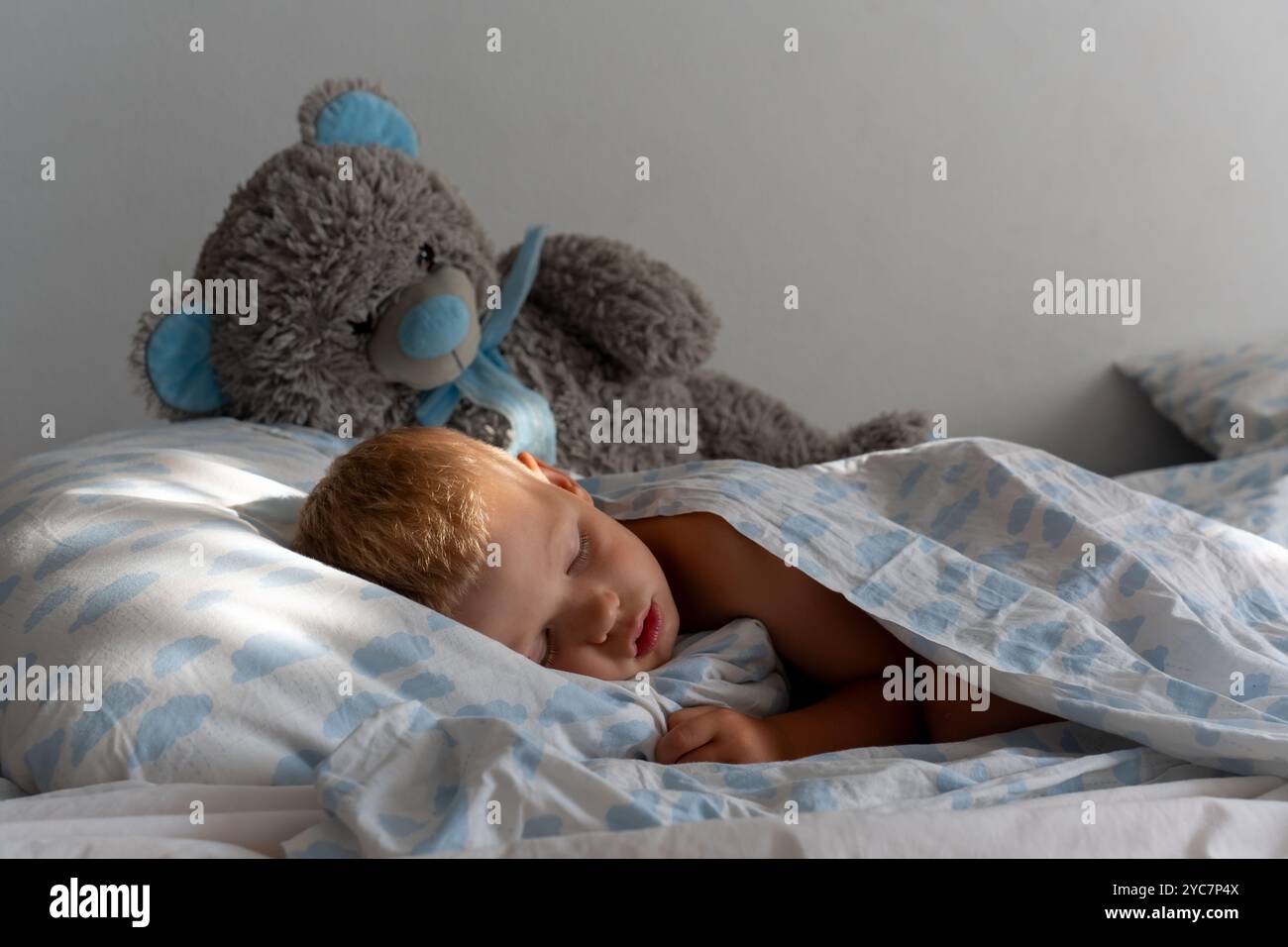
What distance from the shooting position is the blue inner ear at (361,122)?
1.35 m

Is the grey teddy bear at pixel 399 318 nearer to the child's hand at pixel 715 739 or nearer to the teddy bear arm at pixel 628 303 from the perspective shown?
the teddy bear arm at pixel 628 303

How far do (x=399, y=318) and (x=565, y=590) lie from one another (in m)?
0.51

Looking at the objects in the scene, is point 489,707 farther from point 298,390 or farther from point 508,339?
point 508,339

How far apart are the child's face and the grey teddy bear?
0.41 metres

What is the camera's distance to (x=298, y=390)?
1316mm

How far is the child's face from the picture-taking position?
90 centimetres

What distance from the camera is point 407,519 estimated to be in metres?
0.90

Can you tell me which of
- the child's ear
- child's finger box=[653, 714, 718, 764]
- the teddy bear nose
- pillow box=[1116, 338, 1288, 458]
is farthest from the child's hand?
pillow box=[1116, 338, 1288, 458]

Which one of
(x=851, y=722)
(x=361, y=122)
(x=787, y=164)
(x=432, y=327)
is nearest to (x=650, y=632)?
(x=851, y=722)
